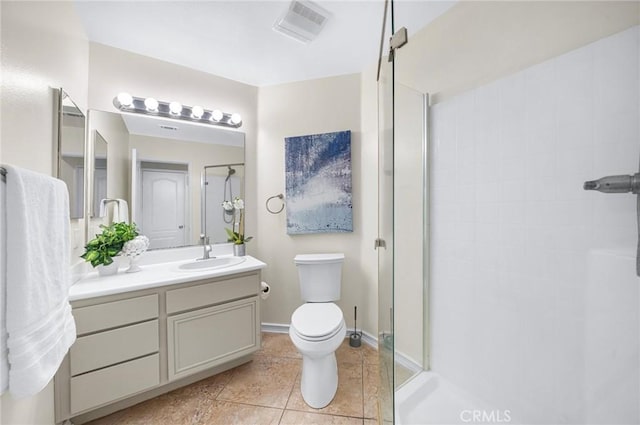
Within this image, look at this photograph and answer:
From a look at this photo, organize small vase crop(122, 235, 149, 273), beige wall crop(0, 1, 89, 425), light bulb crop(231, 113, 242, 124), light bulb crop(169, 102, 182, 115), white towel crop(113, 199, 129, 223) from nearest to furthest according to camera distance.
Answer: beige wall crop(0, 1, 89, 425) → small vase crop(122, 235, 149, 273) → white towel crop(113, 199, 129, 223) → light bulb crop(169, 102, 182, 115) → light bulb crop(231, 113, 242, 124)

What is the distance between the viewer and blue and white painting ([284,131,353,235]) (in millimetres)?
2100

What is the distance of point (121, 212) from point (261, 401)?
5.14 feet

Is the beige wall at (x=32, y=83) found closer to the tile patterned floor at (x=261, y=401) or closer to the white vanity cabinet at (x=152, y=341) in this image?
the white vanity cabinet at (x=152, y=341)

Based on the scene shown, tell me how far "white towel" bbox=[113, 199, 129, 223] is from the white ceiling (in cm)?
111

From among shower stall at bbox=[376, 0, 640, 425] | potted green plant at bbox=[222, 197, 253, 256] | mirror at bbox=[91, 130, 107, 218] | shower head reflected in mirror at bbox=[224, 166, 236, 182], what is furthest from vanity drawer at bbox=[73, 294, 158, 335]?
shower stall at bbox=[376, 0, 640, 425]

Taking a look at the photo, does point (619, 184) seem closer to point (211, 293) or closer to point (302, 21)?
point (302, 21)

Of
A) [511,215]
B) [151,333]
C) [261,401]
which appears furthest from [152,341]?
[511,215]

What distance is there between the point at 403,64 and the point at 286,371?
214 cm

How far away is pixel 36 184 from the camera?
2.71 ft

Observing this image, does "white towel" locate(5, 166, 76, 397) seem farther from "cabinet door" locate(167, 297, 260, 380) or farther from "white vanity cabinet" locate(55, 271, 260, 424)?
"cabinet door" locate(167, 297, 260, 380)

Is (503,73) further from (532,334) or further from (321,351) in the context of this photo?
(321,351)

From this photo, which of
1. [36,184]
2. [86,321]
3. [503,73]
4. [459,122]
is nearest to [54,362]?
[86,321]

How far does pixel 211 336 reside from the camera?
5.14ft

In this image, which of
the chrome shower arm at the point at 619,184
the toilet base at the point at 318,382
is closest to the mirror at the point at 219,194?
the toilet base at the point at 318,382
